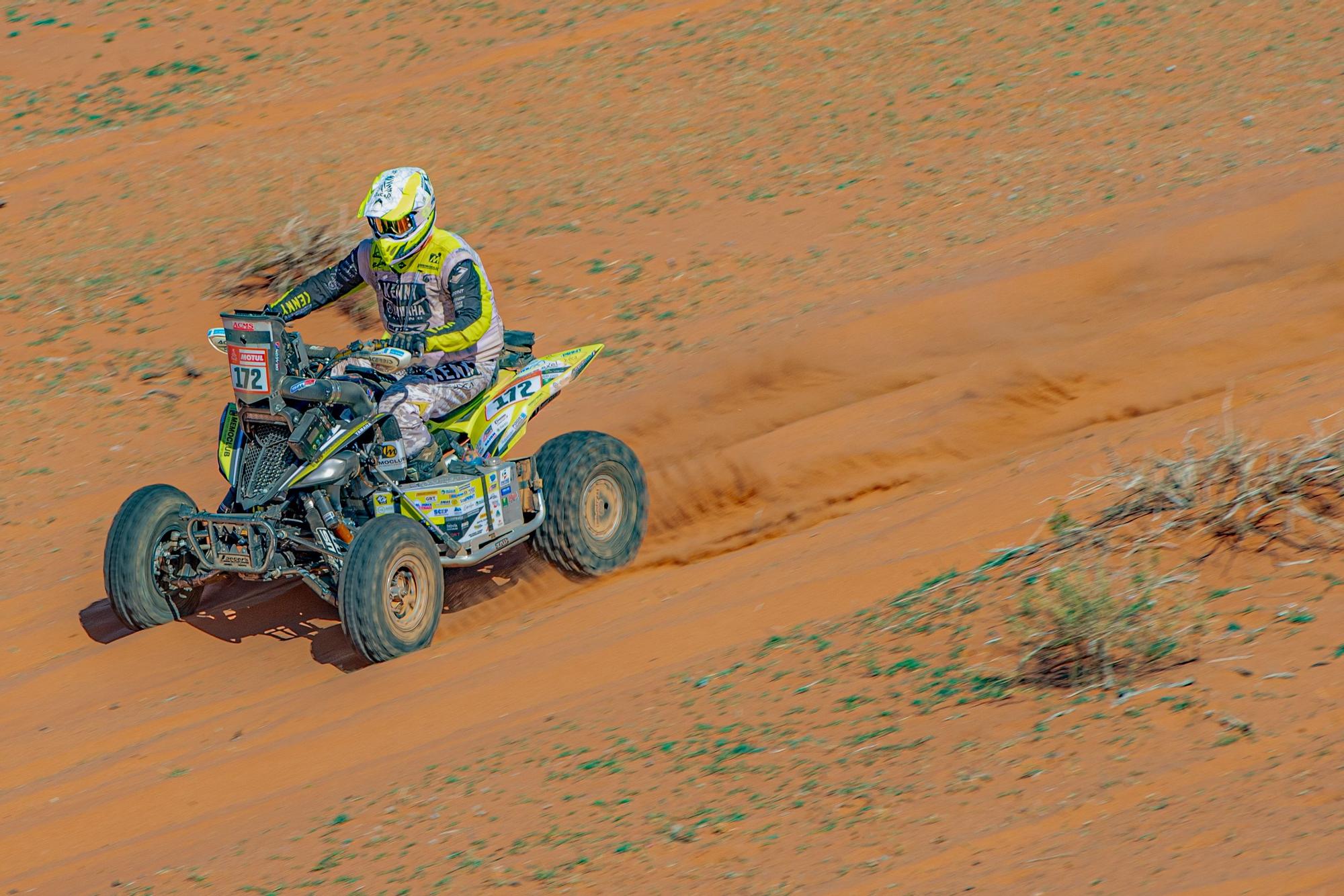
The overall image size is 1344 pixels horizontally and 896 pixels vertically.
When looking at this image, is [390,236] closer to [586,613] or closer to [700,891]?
[586,613]

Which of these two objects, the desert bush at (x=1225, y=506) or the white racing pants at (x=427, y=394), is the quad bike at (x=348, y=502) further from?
the desert bush at (x=1225, y=506)

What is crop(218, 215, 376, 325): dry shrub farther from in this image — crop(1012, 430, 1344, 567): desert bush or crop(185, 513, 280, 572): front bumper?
crop(1012, 430, 1344, 567): desert bush

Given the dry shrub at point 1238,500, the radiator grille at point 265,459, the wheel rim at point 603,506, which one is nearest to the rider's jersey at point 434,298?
the radiator grille at point 265,459

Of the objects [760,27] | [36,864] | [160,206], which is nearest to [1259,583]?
[36,864]

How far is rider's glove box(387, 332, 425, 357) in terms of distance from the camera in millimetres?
7754

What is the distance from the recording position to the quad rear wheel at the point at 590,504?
837 cm

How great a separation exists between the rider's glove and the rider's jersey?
32 millimetres

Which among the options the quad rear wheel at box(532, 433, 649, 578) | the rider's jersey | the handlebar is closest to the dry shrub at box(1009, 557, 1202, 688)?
the quad rear wheel at box(532, 433, 649, 578)

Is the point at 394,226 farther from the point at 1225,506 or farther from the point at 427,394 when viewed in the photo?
the point at 1225,506

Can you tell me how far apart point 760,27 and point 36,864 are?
47.3ft

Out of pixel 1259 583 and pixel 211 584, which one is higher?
pixel 211 584

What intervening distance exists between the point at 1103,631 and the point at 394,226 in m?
4.19

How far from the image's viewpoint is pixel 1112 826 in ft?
15.2

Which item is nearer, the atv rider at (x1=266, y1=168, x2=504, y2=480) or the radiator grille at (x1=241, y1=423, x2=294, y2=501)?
the radiator grille at (x1=241, y1=423, x2=294, y2=501)
